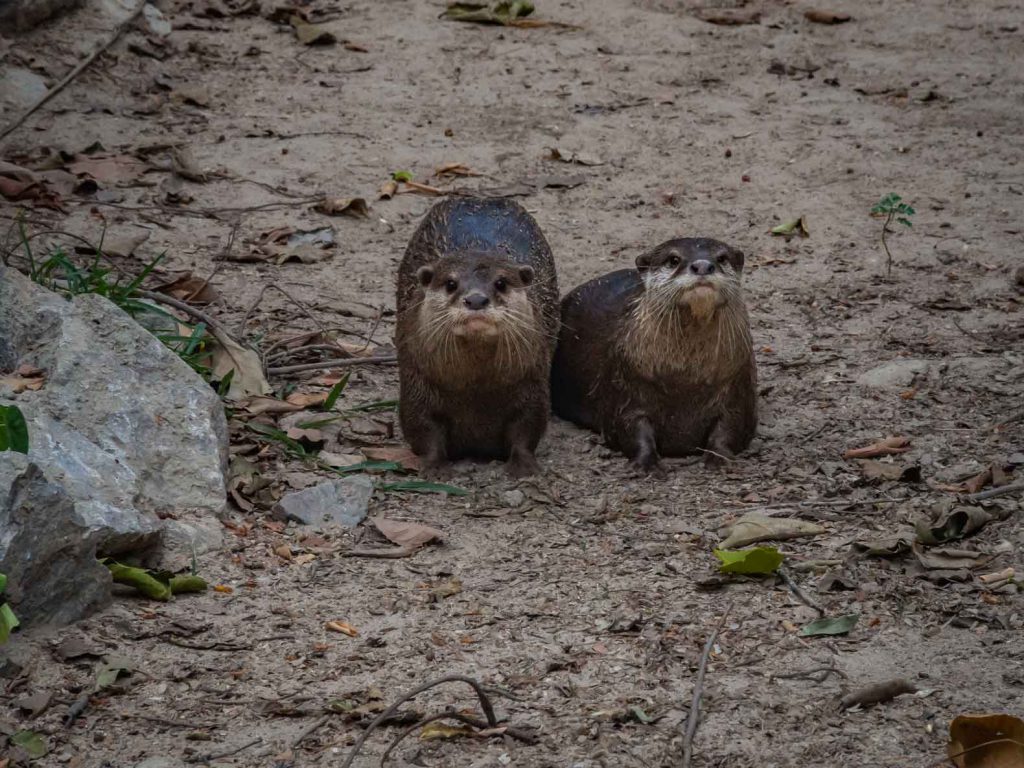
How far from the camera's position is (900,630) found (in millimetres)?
3373

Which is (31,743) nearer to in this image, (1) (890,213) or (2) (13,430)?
(2) (13,430)

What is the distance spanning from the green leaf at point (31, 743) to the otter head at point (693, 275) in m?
2.38

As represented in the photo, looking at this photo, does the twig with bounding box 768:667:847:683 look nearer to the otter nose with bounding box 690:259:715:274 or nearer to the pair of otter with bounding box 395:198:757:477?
the pair of otter with bounding box 395:198:757:477

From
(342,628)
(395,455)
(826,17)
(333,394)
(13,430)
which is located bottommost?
(395,455)

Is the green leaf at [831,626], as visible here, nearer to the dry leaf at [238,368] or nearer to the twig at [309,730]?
the twig at [309,730]

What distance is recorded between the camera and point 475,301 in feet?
14.3

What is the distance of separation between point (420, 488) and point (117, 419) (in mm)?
923

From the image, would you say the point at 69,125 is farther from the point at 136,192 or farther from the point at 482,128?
the point at 482,128

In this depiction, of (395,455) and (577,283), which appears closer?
(395,455)

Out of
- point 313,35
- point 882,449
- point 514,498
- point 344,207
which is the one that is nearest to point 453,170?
point 344,207

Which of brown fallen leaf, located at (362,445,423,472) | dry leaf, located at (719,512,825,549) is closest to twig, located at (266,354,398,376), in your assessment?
brown fallen leaf, located at (362,445,423,472)

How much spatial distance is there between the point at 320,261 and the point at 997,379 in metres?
2.76

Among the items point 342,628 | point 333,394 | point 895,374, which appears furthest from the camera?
point 895,374

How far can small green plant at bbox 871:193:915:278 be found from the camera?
5949mm
